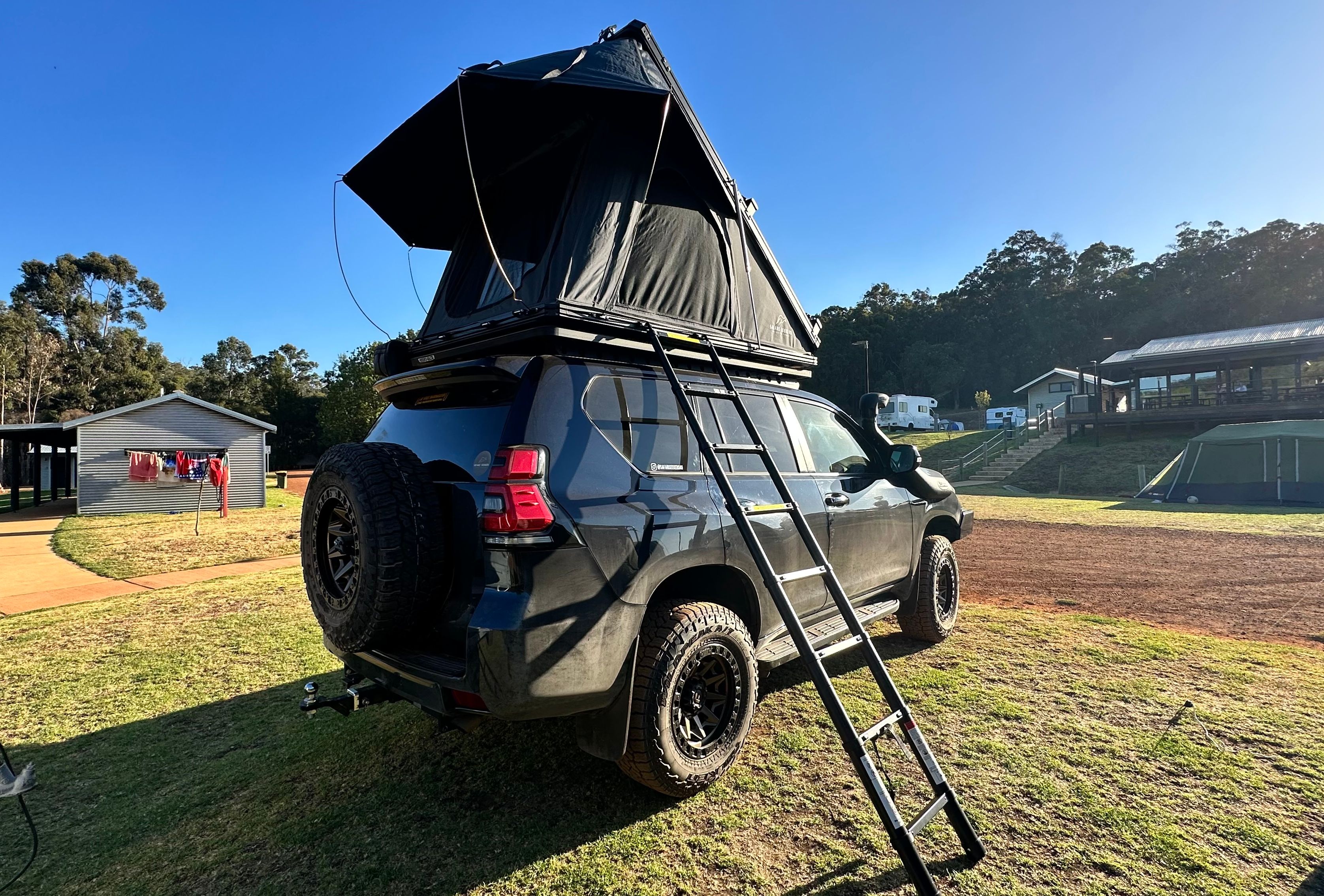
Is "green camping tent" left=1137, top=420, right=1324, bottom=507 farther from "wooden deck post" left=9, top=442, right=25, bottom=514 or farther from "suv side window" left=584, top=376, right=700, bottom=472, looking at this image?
"wooden deck post" left=9, top=442, right=25, bottom=514

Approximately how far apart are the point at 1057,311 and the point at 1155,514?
55.3 meters

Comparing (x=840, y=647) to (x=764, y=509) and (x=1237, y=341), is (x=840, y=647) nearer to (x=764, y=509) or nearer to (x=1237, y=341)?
(x=764, y=509)

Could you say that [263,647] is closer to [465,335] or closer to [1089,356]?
[465,335]

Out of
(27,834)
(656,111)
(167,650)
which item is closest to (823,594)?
(656,111)

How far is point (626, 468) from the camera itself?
105 inches

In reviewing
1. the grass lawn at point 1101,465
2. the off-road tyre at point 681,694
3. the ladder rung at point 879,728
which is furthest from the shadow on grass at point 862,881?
the grass lawn at point 1101,465

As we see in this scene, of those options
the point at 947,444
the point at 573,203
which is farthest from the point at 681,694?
the point at 947,444

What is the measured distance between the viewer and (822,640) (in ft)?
10.9

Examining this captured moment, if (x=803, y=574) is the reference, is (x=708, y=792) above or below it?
below

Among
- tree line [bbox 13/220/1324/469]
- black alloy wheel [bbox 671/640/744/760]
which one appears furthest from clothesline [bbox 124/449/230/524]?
black alloy wheel [bbox 671/640/744/760]

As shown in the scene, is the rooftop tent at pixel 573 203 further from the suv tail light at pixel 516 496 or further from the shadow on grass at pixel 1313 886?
the shadow on grass at pixel 1313 886

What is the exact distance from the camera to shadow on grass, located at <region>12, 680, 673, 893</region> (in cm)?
237

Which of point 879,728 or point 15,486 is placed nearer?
point 879,728

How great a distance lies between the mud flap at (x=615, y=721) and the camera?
8.27 feet
